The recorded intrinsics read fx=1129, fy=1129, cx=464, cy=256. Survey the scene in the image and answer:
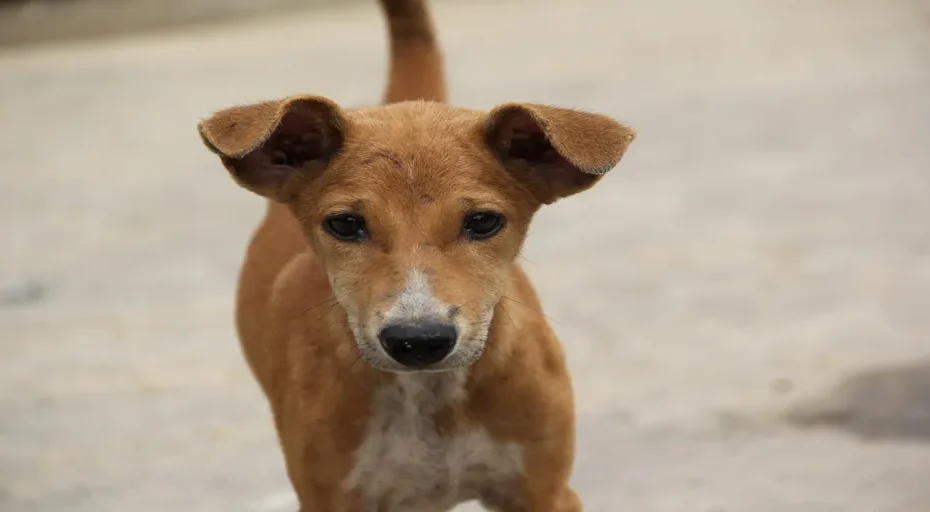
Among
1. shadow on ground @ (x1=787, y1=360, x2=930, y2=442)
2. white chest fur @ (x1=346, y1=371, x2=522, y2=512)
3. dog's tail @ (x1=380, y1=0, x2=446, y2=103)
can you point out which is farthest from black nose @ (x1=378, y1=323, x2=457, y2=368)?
shadow on ground @ (x1=787, y1=360, x2=930, y2=442)

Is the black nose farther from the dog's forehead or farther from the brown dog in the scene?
the dog's forehead

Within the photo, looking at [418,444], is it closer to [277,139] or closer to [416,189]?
[416,189]

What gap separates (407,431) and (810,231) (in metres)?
2.83

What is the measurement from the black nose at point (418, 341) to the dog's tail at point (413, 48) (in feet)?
3.62

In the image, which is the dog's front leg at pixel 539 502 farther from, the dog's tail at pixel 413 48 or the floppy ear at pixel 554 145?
the dog's tail at pixel 413 48

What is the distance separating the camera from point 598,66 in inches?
260

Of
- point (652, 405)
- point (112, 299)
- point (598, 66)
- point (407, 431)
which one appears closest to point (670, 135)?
point (598, 66)

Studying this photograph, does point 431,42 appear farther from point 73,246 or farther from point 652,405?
point 73,246

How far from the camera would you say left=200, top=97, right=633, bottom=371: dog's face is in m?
1.80

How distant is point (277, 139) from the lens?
6.72 feet

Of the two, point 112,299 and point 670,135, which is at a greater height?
point 670,135

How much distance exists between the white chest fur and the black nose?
35 centimetres

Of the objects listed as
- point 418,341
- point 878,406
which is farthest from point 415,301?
point 878,406

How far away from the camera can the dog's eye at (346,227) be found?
1.93 metres
